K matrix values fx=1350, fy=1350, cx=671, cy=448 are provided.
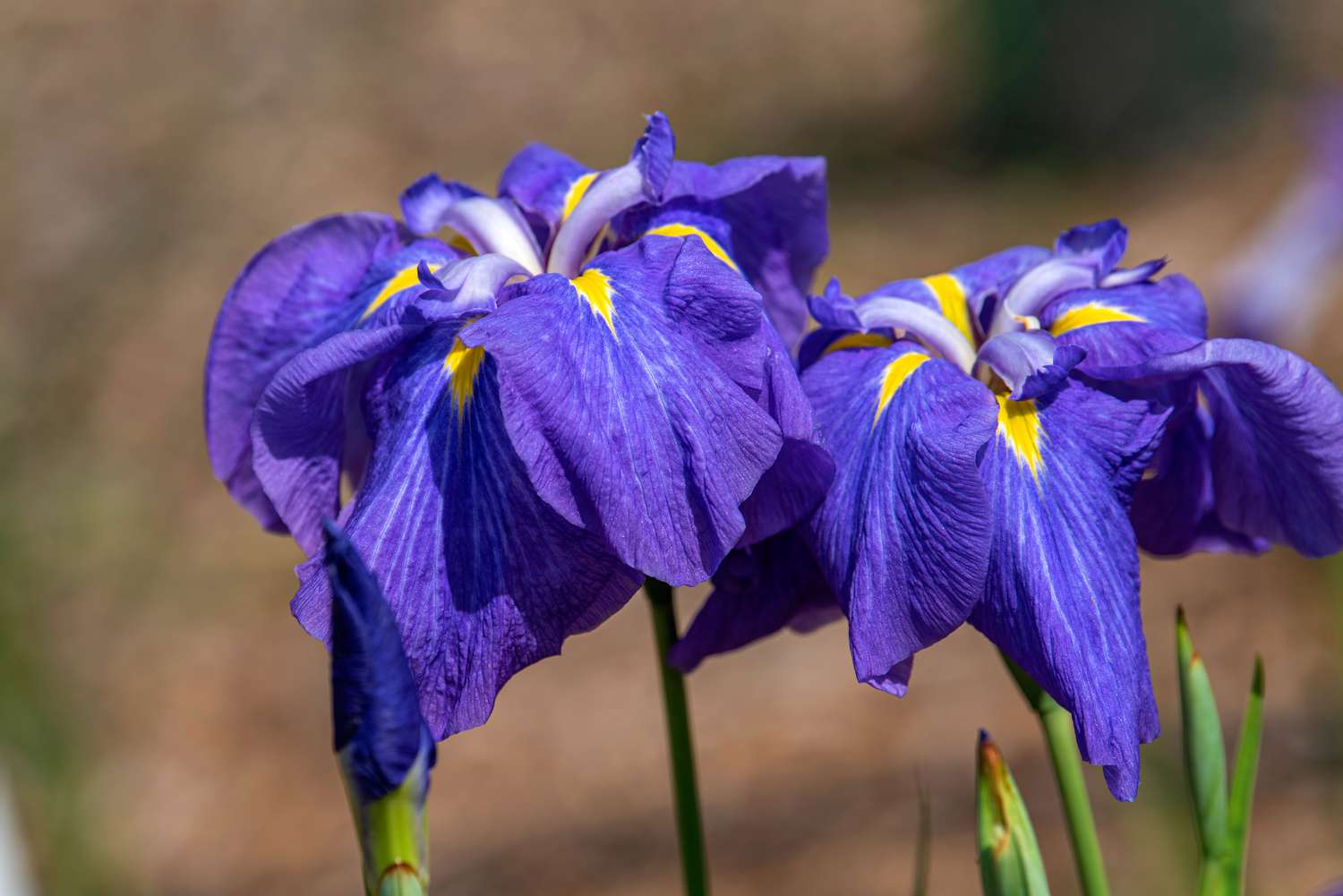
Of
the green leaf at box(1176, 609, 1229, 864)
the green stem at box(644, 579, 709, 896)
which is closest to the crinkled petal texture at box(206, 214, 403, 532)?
the green stem at box(644, 579, 709, 896)

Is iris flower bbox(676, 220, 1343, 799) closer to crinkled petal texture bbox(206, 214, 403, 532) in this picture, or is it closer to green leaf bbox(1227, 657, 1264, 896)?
green leaf bbox(1227, 657, 1264, 896)

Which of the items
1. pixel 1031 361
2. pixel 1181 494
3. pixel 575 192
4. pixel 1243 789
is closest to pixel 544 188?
pixel 575 192

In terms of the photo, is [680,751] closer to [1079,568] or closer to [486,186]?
[1079,568]

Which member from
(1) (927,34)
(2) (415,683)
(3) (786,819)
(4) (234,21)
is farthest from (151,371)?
(2) (415,683)

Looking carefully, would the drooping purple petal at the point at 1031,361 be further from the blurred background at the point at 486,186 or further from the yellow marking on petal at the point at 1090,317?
the blurred background at the point at 486,186

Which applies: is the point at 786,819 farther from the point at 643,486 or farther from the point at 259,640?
the point at 643,486
